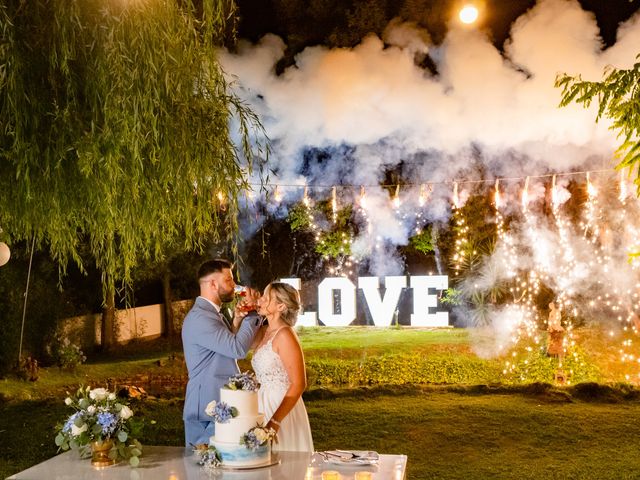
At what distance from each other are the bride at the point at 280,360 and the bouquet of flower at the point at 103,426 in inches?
42.5

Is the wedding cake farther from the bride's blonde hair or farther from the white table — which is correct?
the bride's blonde hair

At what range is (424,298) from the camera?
14.6 metres

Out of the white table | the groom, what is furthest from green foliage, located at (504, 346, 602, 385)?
the white table

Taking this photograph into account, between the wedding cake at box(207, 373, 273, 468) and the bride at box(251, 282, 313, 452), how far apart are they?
863 mm

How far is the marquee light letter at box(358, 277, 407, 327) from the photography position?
49.2 ft

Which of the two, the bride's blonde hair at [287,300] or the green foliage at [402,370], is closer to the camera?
the bride's blonde hair at [287,300]

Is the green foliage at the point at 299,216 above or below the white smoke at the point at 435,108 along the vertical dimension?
below

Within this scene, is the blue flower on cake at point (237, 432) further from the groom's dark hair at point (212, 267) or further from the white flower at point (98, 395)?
the groom's dark hair at point (212, 267)

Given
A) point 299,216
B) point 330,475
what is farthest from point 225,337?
point 299,216

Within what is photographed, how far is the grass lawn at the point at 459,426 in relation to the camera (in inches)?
315

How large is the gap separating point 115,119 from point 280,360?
1.98 meters

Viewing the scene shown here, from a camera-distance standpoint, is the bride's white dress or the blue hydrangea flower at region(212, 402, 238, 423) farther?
the bride's white dress

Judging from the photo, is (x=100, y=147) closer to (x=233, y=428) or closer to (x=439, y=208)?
(x=233, y=428)

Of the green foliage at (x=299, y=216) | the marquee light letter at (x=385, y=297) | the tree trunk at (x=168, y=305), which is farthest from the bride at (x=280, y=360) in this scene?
the tree trunk at (x=168, y=305)
